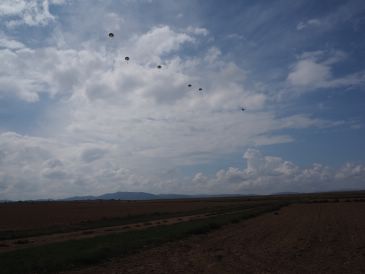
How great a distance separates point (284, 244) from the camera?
2391 centimetres

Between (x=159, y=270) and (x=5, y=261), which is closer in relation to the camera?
(x=159, y=270)

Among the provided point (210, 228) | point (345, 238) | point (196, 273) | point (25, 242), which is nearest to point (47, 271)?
point (196, 273)

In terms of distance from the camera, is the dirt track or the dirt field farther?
the dirt field

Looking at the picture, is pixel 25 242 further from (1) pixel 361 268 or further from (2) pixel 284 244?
(1) pixel 361 268

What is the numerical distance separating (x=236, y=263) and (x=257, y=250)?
4.44 m

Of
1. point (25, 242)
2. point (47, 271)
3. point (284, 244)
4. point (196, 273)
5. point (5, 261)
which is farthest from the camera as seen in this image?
point (25, 242)

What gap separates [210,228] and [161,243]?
10.7m

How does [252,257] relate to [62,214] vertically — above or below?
below

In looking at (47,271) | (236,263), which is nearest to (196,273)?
(236,263)

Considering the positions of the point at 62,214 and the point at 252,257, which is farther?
the point at 62,214

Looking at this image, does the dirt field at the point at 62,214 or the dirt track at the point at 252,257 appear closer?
the dirt track at the point at 252,257

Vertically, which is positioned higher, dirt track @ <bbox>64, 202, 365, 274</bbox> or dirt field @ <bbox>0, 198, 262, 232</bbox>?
dirt field @ <bbox>0, 198, 262, 232</bbox>

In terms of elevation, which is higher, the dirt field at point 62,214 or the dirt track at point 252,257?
the dirt field at point 62,214

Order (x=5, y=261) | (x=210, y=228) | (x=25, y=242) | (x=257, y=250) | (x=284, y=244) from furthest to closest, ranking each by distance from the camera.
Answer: (x=210, y=228) < (x=25, y=242) < (x=284, y=244) < (x=257, y=250) < (x=5, y=261)
